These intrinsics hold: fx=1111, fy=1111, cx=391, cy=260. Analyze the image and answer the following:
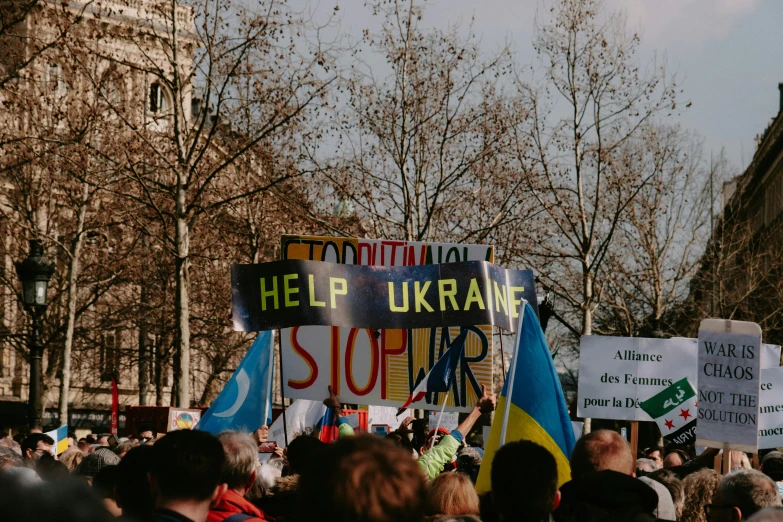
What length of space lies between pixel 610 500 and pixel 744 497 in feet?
4.58

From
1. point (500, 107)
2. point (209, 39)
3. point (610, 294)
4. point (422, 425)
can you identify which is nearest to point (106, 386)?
point (610, 294)

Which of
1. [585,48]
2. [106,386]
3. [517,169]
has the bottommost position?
[106,386]

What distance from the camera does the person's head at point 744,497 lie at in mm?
4906

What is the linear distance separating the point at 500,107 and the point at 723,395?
16538 mm

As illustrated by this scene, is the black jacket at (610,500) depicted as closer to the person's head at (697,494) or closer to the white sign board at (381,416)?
the person's head at (697,494)

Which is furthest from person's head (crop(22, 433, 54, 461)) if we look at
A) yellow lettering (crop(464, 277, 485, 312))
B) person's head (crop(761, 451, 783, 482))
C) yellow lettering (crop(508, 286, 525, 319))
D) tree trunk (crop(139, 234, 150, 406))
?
tree trunk (crop(139, 234, 150, 406))

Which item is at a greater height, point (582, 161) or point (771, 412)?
point (582, 161)

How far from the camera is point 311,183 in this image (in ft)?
81.5

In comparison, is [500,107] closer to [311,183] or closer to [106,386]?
[311,183]

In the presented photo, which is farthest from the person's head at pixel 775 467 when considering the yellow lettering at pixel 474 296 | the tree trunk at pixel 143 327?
the tree trunk at pixel 143 327

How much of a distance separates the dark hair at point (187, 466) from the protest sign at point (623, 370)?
A: 8131 millimetres

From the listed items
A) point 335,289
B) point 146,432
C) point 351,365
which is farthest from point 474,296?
point 146,432

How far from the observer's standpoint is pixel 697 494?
20.4ft

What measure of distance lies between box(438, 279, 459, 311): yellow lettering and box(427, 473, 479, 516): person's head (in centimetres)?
361
